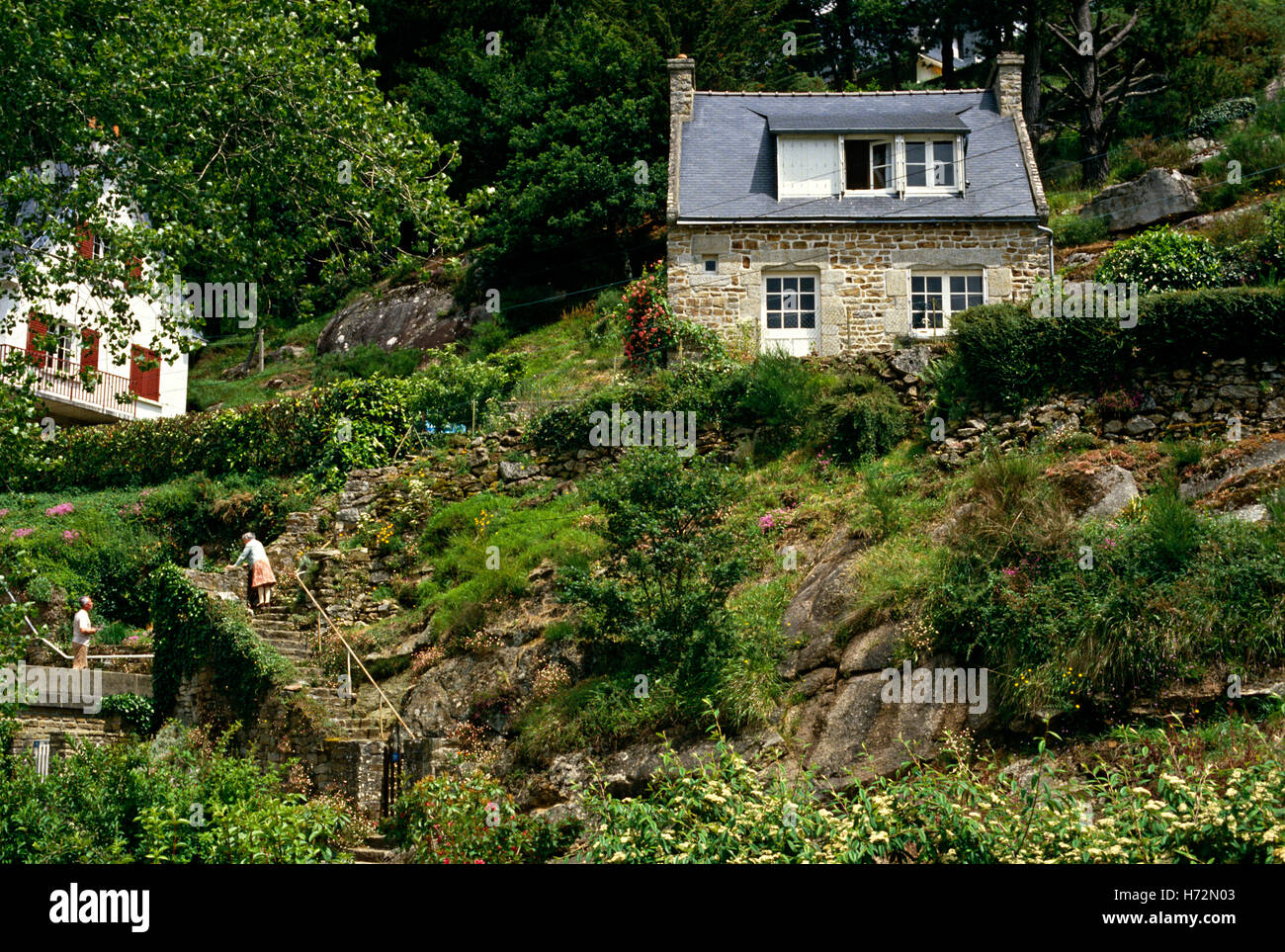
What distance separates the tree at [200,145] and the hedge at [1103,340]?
23.9 feet

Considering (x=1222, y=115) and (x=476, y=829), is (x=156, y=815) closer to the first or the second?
(x=476, y=829)

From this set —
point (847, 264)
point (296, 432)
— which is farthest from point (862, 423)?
point (296, 432)

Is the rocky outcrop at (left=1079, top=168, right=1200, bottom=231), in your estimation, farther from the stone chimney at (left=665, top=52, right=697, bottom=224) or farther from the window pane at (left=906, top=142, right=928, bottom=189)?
the stone chimney at (left=665, top=52, right=697, bottom=224)

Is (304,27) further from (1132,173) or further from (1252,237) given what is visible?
(1132,173)

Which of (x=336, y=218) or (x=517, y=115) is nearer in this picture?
(x=336, y=218)

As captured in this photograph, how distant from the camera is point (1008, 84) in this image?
90.1 ft

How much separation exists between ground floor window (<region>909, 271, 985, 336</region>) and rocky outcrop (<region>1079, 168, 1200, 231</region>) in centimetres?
593

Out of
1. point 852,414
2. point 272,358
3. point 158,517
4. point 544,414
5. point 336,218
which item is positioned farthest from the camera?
point 272,358

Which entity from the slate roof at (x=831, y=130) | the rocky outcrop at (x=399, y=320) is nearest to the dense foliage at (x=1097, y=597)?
the slate roof at (x=831, y=130)

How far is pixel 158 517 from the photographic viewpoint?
2450 centimetres

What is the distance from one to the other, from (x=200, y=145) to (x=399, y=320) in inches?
717

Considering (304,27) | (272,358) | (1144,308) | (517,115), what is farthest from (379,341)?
(1144,308)

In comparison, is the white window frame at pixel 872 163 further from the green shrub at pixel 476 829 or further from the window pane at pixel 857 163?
the green shrub at pixel 476 829

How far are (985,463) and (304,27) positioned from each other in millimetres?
10222
